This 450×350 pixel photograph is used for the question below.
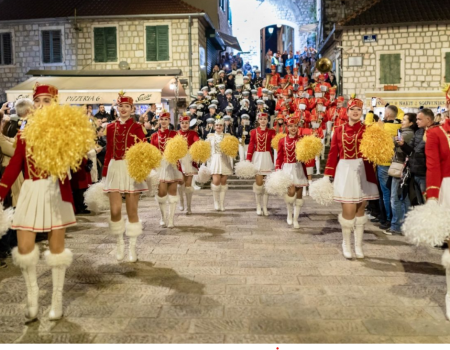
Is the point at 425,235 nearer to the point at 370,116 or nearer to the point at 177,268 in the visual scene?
the point at 177,268

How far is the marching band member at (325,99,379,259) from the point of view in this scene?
655 cm

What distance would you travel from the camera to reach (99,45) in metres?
23.2

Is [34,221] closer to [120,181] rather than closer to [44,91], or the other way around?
[44,91]

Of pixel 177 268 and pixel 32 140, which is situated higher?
pixel 32 140

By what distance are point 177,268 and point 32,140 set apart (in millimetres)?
2699

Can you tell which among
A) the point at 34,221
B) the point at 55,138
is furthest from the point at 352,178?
the point at 34,221

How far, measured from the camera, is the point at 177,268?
20.5 ft

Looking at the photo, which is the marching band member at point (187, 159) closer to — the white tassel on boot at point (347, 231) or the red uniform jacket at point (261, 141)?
the red uniform jacket at point (261, 141)

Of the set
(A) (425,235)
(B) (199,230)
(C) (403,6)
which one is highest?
(C) (403,6)

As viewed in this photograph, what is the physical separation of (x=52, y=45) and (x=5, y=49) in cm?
244

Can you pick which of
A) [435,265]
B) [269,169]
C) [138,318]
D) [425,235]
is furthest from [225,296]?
[269,169]

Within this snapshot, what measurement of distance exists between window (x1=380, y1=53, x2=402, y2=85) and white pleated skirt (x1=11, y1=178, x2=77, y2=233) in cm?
2023

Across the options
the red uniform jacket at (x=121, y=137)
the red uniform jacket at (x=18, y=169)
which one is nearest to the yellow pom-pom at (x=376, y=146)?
Answer: the red uniform jacket at (x=121, y=137)

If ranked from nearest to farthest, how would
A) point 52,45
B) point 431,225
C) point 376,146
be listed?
1. point 431,225
2. point 376,146
3. point 52,45
